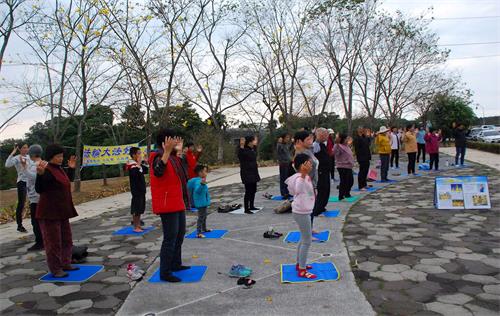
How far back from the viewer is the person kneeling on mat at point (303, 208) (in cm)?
411

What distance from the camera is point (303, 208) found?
414 cm

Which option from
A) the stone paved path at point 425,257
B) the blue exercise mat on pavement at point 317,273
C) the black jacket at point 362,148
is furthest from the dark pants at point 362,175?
the blue exercise mat on pavement at point 317,273

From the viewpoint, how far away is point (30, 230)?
7355mm

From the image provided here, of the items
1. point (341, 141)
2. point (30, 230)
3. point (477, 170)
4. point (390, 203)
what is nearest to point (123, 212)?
point (30, 230)

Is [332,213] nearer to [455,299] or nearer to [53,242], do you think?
[455,299]

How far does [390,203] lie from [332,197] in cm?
147

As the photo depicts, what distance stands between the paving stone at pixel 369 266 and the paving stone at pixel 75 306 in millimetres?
2892

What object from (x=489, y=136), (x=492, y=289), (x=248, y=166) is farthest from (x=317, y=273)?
(x=489, y=136)

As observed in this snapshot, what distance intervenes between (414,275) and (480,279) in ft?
2.02

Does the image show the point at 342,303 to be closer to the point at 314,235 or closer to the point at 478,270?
the point at 478,270

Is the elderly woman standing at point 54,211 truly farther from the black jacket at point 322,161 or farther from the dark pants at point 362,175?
the dark pants at point 362,175

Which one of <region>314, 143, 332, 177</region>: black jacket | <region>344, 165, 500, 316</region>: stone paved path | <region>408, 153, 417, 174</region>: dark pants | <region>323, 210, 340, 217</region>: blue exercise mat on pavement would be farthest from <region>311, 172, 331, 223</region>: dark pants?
<region>408, 153, 417, 174</region>: dark pants

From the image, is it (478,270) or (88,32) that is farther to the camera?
(88,32)

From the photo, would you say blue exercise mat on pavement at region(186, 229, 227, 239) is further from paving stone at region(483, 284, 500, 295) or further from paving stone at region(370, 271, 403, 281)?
paving stone at region(483, 284, 500, 295)
